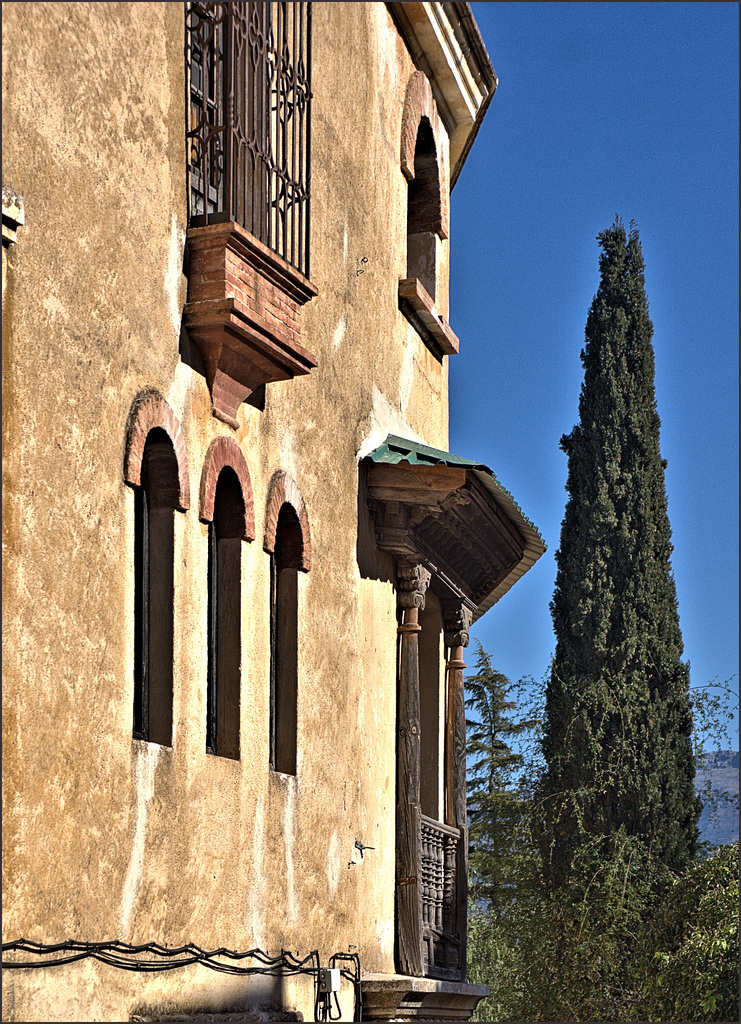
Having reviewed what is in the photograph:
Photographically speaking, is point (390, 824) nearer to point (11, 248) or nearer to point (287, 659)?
point (287, 659)

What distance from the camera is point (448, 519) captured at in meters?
12.0

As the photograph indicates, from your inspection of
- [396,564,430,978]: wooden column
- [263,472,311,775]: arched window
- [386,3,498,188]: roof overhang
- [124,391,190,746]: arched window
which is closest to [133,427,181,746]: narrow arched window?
[124,391,190,746]: arched window

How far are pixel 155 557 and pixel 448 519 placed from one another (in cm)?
470

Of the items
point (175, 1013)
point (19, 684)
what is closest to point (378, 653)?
point (175, 1013)

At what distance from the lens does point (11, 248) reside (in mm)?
6188

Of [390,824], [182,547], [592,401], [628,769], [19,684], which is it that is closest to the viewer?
[19,684]

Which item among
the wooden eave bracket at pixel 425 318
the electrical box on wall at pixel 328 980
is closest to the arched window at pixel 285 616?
the electrical box on wall at pixel 328 980

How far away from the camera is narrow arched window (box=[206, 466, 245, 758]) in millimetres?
8375

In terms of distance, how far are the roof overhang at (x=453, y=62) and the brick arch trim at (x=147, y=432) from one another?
6.21m

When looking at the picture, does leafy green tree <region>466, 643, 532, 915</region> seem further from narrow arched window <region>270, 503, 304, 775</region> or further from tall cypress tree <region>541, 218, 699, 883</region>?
narrow arched window <region>270, 503, 304, 775</region>

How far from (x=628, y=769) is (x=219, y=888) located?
12643 mm

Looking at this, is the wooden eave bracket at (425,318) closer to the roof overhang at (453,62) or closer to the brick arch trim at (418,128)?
the brick arch trim at (418,128)

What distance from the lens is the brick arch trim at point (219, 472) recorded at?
318 inches

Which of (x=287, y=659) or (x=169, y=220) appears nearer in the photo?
(x=169, y=220)
